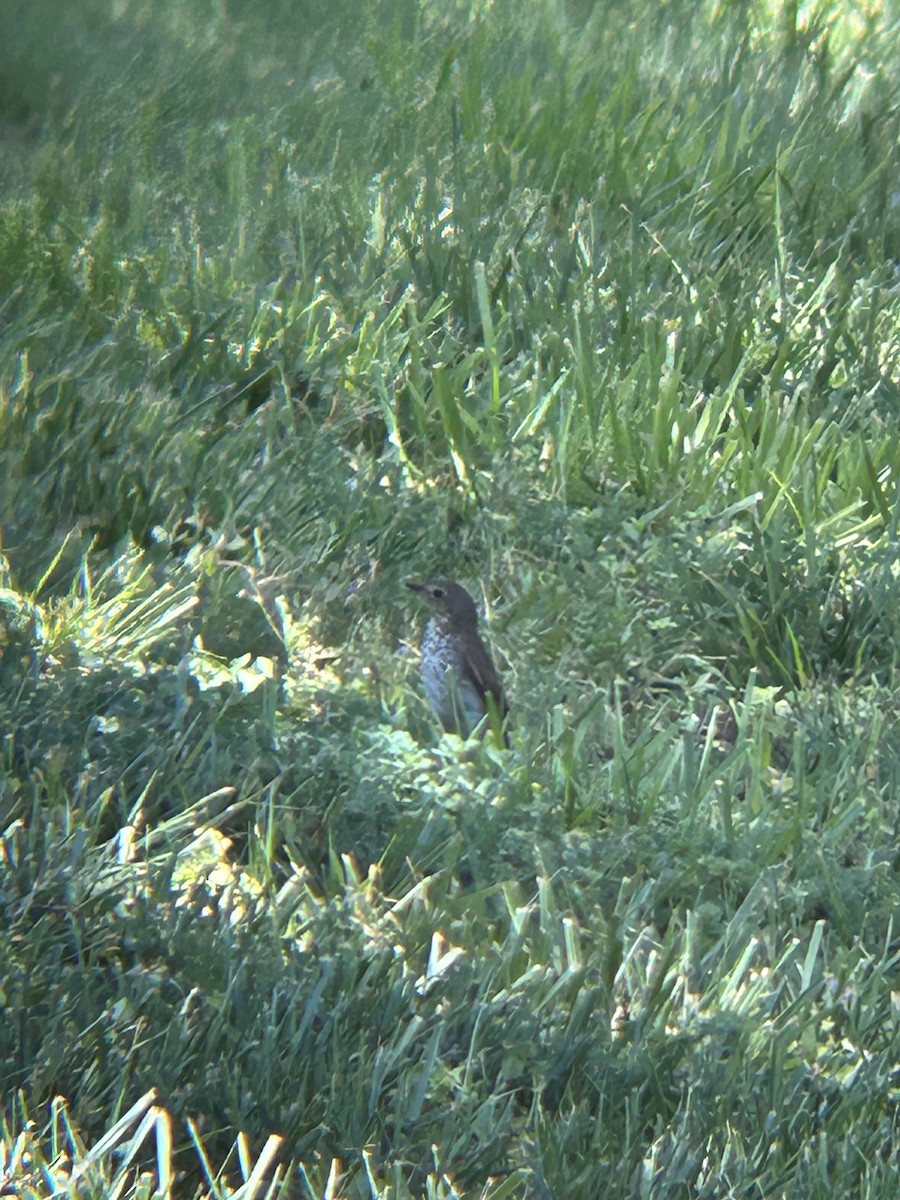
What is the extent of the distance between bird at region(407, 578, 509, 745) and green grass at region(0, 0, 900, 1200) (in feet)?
0.24

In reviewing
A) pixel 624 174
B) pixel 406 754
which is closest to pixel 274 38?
pixel 624 174

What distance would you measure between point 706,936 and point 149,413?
2.14m

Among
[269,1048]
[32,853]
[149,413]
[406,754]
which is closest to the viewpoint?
[269,1048]

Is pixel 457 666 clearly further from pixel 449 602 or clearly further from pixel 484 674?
pixel 449 602

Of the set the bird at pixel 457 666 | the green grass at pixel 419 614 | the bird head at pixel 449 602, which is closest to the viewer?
the green grass at pixel 419 614

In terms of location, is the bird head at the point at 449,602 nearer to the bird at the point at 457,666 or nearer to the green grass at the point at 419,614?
the bird at the point at 457,666

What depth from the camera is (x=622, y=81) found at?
6.07 m

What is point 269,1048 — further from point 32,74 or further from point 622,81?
point 32,74

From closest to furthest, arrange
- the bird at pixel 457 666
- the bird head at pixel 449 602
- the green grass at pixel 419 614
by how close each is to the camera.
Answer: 1. the green grass at pixel 419 614
2. the bird at pixel 457 666
3. the bird head at pixel 449 602

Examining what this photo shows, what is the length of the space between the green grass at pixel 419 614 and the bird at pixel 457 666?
7cm

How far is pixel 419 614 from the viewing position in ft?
13.3

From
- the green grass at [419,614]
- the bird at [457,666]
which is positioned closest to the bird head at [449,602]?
the bird at [457,666]

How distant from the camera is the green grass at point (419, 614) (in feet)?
8.73

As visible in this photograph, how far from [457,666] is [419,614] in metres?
0.32
